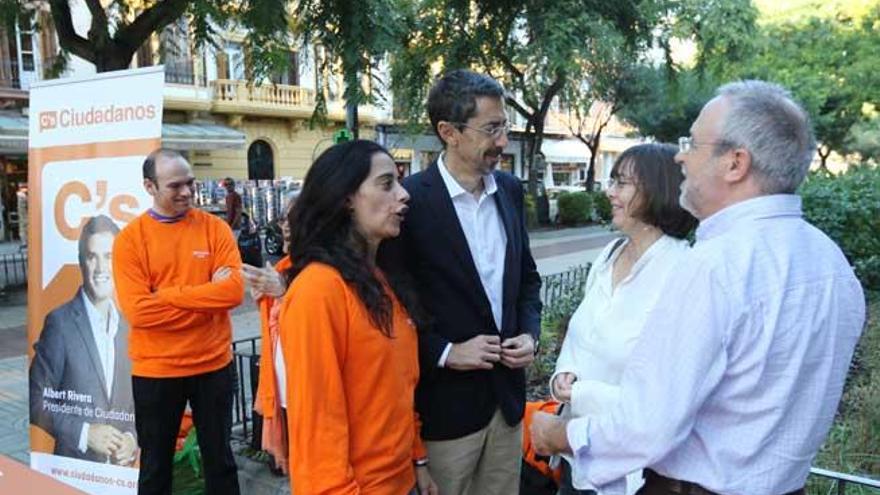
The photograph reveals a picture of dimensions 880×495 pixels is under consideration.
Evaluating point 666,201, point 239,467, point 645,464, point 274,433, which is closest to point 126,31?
point 239,467

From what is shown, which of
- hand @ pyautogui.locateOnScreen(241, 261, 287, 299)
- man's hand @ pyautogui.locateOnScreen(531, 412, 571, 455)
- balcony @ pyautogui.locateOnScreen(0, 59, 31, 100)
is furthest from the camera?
balcony @ pyautogui.locateOnScreen(0, 59, 31, 100)

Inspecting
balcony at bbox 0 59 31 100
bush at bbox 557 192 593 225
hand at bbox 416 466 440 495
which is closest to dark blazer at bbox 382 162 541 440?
hand at bbox 416 466 440 495

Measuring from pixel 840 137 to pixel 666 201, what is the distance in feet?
87.5

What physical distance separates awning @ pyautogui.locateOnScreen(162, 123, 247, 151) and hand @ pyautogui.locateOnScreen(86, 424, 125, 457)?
16.3 metres

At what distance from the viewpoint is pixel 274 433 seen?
2316 mm

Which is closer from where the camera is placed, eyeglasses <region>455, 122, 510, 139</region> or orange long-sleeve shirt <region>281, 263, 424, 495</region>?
orange long-sleeve shirt <region>281, 263, 424, 495</region>

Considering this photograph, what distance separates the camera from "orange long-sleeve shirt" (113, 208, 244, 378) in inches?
119

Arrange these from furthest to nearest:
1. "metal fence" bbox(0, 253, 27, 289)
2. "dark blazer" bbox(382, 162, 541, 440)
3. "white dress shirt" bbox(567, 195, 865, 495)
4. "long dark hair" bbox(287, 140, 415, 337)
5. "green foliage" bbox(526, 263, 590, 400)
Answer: "metal fence" bbox(0, 253, 27, 289), "green foliage" bbox(526, 263, 590, 400), "dark blazer" bbox(382, 162, 541, 440), "long dark hair" bbox(287, 140, 415, 337), "white dress shirt" bbox(567, 195, 865, 495)

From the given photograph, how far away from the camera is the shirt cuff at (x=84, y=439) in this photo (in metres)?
3.54

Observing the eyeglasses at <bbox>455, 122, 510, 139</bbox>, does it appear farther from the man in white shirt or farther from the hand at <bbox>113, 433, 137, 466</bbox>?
the hand at <bbox>113, 433, 137, 466</bbox>

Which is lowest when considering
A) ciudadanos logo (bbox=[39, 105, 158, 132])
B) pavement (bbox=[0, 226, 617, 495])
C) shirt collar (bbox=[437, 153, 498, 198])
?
pavement (bbox=[0, 226, 617, 495])

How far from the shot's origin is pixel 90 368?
3.54 m

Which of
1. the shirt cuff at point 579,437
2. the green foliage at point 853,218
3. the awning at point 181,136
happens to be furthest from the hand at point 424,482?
the awning at point 181,136

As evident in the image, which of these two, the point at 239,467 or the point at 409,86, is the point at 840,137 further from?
the point at 239,467
